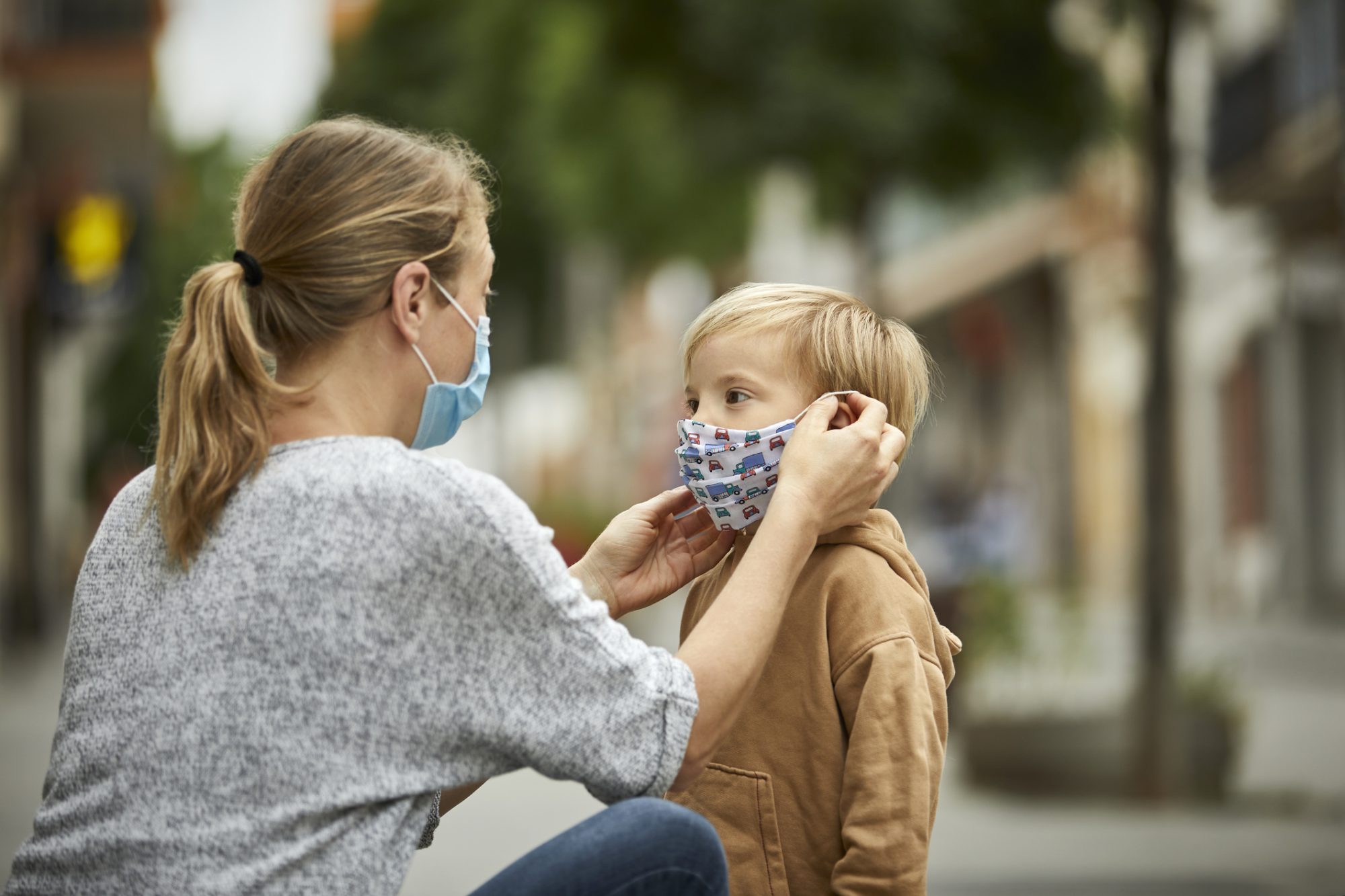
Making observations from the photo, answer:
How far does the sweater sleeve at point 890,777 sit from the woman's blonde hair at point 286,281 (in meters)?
0.81

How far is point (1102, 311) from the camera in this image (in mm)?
22797

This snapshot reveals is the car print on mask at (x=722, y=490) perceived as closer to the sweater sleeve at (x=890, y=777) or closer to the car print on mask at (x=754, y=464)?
the car print on mask at (x=754, y=464)

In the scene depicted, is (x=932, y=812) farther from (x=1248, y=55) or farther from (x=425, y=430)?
(x=1248, y=55)

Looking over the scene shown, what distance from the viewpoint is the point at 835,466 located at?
2.26 metres

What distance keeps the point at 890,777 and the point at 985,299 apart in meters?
24.9

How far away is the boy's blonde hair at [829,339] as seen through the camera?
2.47m

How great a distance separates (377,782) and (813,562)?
77 centimetres

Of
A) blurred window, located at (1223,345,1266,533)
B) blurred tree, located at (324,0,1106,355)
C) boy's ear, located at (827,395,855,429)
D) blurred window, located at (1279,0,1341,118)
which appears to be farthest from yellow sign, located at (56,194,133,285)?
blurred window, located at (1223,345,1266,533)

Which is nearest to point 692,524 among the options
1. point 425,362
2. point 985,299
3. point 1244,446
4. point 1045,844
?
point 425,362

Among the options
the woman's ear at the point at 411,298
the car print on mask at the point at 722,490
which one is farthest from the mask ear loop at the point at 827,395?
the woman's ear at the point at 411,298

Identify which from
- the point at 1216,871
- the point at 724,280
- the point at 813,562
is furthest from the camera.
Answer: the point at 724,280

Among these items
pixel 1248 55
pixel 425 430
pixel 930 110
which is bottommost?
pixel 425 430

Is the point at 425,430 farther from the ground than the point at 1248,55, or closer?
closer

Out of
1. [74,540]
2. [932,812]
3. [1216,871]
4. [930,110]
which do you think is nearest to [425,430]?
[932,812]
